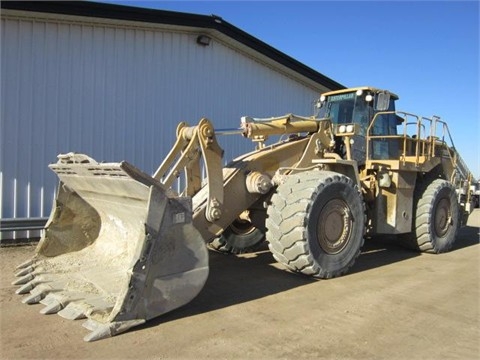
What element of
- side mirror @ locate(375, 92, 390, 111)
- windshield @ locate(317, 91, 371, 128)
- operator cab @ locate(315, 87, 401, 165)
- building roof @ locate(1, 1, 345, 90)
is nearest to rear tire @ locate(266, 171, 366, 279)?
operator cab @ locate(315, 87, 401, 165)

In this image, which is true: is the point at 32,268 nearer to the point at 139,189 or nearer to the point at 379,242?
the point at 139,189

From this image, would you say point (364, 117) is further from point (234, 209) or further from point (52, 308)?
point (52, 308)

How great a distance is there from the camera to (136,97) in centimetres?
998

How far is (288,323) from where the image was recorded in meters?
4.70

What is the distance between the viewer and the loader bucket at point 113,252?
4.43 metres

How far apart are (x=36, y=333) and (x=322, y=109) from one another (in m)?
6.36

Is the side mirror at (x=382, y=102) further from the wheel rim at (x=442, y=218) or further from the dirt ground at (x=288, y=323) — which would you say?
the dirt ground at (x=288, y=323)

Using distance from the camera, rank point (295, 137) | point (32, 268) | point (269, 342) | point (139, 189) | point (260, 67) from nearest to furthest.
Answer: point (269, 342), point (139, 189), point (32, 268), point (295, 137), point (260, 67)

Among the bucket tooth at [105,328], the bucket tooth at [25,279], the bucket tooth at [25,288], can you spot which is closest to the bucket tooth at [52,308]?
the bucket tooth at [105,328]

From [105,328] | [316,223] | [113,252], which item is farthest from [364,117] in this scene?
[105,328]

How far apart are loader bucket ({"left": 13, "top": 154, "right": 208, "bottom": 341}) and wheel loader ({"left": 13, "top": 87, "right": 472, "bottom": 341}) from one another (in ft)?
0.04

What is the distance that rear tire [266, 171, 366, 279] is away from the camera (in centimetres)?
595

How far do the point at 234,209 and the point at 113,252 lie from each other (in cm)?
164

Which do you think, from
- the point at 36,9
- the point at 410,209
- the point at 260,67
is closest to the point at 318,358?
the point at 410,209
